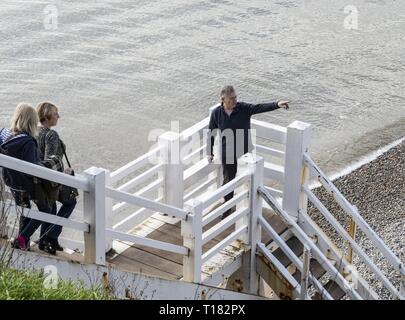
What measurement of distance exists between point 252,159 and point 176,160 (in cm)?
96

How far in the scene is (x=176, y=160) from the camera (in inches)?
428

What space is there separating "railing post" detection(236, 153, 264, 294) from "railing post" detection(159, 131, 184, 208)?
810 millimetres

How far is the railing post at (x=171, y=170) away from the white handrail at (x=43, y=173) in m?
2.51

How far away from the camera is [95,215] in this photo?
8500 mm

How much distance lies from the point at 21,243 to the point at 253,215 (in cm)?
317

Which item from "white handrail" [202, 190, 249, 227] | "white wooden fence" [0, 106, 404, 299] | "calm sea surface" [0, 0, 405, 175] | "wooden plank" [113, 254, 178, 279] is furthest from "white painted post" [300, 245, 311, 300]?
"calm sea surface" [0, 0, 405, 175]

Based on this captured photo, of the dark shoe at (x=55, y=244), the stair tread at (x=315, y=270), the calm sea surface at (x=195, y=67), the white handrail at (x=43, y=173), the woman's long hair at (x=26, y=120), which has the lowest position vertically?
the calm sea surface at (x=195, y=67)

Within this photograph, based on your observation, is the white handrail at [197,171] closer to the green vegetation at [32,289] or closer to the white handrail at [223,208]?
the white handrail at [223,208]

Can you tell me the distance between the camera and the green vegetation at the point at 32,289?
6.58m

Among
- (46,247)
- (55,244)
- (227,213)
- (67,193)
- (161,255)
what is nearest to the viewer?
(67,193)

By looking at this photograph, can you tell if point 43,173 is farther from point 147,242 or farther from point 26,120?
point 147,242

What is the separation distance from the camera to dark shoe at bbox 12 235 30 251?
26.2 ft

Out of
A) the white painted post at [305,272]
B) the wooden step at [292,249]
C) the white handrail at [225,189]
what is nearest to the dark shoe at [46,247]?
the white handrail at [225,189]

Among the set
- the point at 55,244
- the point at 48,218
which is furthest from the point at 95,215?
the point at 55,244
